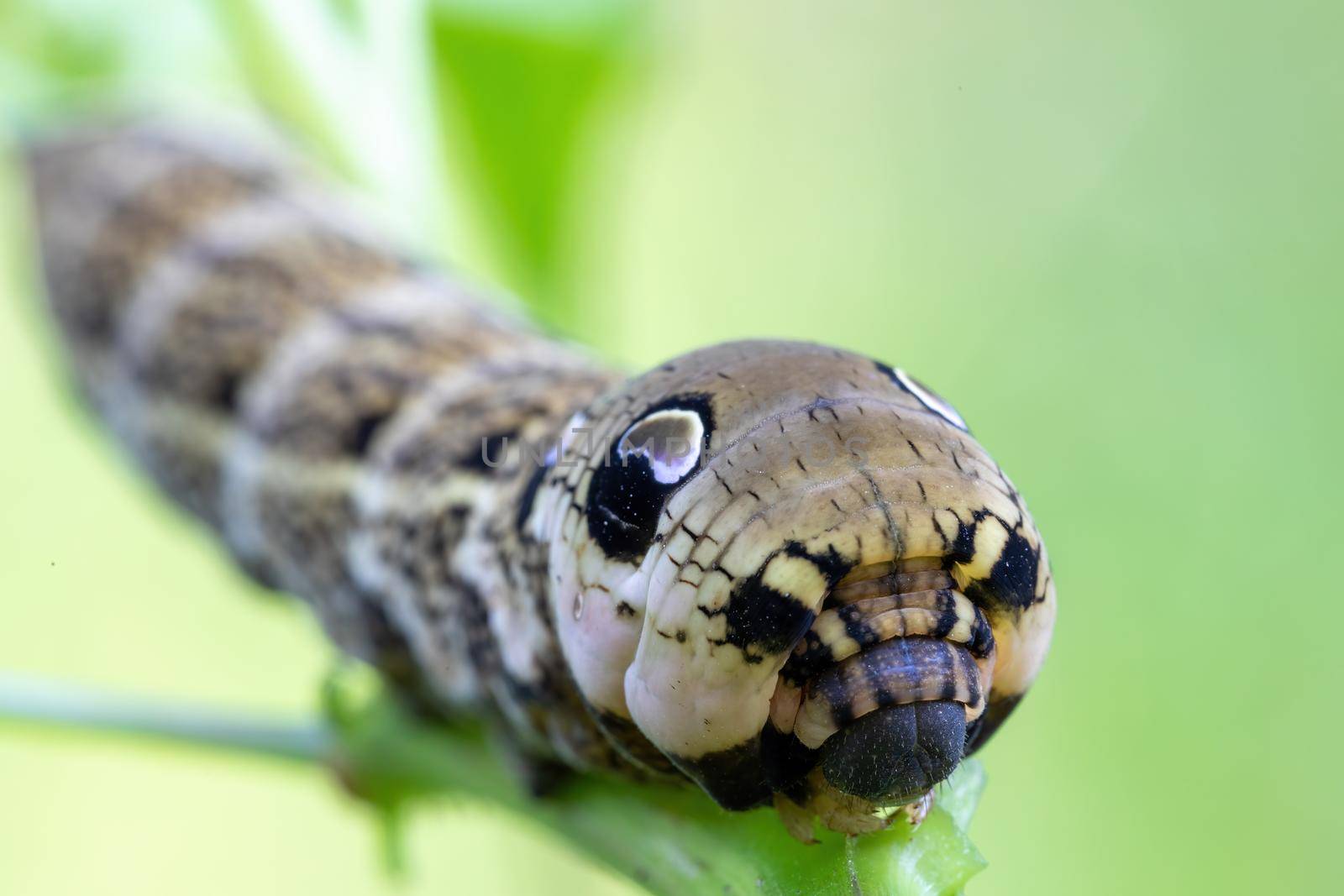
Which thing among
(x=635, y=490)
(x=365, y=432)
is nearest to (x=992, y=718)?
(x=635, y=490)

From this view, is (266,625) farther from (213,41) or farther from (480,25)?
(480,25)

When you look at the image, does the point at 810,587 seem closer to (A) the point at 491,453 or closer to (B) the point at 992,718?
(B) the point at 992,718

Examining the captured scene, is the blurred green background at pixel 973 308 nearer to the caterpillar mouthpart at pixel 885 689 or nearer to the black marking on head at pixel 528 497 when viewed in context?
the black marking on head at pixel 528 497

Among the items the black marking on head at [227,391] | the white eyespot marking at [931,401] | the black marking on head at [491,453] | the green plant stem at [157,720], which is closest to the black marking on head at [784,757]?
the white eyespot marking at [931,401]

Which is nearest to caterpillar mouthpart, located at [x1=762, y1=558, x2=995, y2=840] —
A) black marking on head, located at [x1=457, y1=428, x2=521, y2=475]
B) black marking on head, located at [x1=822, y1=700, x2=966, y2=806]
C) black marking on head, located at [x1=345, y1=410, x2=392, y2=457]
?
black marking on head, located at [x1=822, y1=700, x2=966, y2=806]

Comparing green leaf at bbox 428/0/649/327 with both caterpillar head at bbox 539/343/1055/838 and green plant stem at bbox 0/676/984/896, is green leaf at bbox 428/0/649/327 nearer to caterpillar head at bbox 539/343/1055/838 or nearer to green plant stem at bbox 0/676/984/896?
green plant stem at bbox 0/676/984/896

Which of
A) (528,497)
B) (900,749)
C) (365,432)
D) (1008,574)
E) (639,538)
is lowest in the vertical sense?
(900,749)
